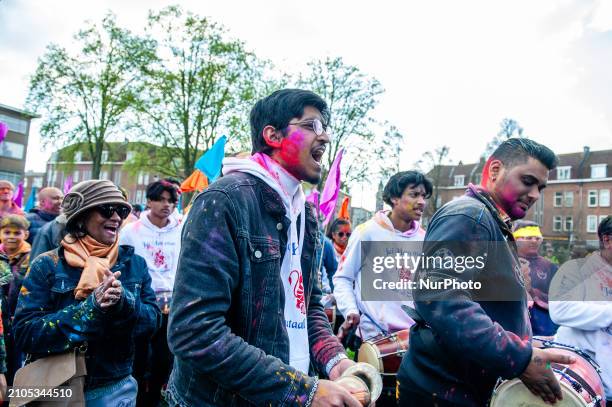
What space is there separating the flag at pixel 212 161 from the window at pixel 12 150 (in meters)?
Result: 51.9

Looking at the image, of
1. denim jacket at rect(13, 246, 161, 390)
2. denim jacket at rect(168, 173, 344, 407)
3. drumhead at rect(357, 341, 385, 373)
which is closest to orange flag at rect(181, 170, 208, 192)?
drumhead at rect(357, 341, 385, 373)

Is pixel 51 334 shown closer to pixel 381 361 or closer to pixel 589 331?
pixel 381 361

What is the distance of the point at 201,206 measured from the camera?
1.56 meters

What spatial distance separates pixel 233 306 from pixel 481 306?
137 cm

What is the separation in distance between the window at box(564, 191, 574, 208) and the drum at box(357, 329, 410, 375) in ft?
187

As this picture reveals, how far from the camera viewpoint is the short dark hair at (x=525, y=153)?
2.53 meters

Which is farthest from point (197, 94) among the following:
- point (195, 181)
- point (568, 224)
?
point (568, 224)

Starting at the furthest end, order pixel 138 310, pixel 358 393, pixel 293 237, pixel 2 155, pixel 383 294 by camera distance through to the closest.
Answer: pixel 2 155 → pixel 383 294 → pixel 138 310 → pixel 293 237 → pixel 358 393

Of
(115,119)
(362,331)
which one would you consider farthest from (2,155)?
(362,331)

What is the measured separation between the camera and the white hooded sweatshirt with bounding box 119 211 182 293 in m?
5.11

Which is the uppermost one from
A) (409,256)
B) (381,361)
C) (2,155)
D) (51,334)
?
(2,155)

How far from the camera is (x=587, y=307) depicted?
3.61 metres

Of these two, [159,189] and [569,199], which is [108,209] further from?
[569,199]

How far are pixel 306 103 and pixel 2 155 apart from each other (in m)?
58.3
